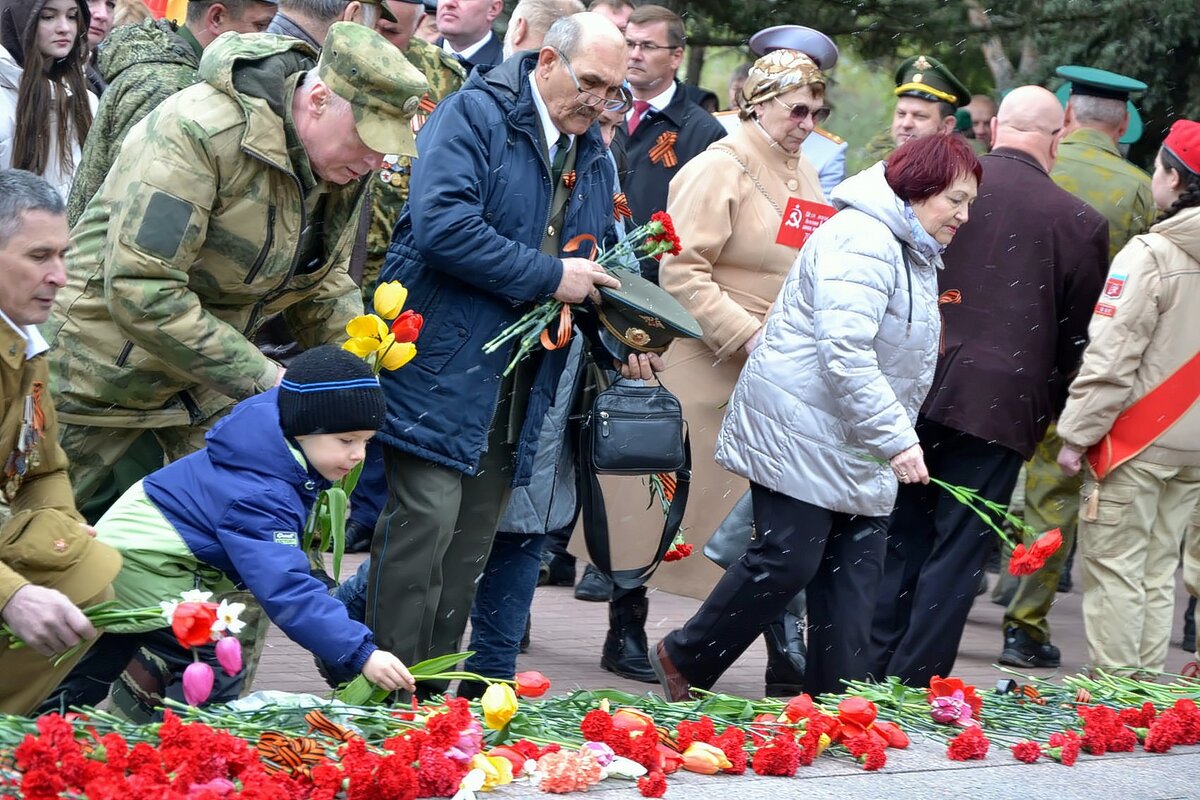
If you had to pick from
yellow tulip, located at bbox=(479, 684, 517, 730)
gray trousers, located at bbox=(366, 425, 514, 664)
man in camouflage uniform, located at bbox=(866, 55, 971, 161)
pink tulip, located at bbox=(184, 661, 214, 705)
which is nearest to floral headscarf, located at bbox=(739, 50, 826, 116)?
man in camouflage uniform, located at bbox=(866, 55, 971, 161)

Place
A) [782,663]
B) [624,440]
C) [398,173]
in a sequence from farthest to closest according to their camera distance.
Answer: [398,173] < [782,663] < [624,440]

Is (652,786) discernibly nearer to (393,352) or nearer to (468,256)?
(393,352)

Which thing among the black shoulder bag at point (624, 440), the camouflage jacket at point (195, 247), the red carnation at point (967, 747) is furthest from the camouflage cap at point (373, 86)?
the red carnation at point (967, 747)

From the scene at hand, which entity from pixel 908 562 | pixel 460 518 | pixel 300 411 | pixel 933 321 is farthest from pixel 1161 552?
pixel 300 411

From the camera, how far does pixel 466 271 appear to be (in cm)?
477

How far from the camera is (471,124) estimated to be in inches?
192

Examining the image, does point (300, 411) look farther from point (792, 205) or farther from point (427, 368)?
point (792, 205)

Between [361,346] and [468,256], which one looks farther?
[468,256]

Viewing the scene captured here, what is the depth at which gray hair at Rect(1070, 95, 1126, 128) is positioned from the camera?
7.55 meters

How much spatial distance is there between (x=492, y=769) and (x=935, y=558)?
119 inches

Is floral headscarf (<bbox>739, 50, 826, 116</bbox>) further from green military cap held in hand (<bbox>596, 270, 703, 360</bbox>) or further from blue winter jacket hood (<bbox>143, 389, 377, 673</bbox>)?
blue winter jacket hood (<bbox>143, 389, 377, 673</bbox>)

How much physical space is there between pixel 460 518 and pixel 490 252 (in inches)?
34.3

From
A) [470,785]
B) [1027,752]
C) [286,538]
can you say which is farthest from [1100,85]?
[470,785]

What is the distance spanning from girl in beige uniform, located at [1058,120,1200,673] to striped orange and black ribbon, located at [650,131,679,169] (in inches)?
92.8
